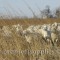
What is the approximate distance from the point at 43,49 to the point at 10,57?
59cm

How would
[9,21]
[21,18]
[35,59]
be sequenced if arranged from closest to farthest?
[35,59] → [21,18] → [9,21]

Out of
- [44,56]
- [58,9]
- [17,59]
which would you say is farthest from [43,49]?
[58,9]

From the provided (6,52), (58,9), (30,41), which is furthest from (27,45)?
(58,9)

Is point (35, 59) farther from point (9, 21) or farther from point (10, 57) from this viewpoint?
point (9, 21)

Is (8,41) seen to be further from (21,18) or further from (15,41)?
(21,18)

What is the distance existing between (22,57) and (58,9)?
120 centimetres

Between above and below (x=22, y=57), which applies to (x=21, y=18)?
above

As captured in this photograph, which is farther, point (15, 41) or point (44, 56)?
point (15, 41)

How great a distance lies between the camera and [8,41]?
5781 mm

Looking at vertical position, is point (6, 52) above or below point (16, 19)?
below

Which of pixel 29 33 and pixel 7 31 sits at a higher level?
pixel 7 31

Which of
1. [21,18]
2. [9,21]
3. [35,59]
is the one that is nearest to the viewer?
[35,59]

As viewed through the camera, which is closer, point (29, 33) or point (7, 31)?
point (7, 31)

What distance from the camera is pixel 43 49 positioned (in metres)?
5.14
